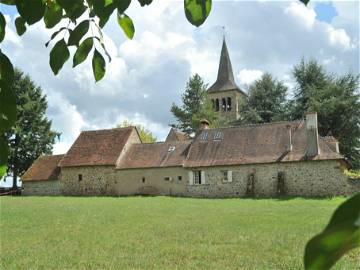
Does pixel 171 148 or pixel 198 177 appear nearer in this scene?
pixel 198 177

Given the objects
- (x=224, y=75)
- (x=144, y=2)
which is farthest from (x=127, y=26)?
(x=224, y=75)

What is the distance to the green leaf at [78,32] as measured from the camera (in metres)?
1.42

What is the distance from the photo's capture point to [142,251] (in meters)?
10.1

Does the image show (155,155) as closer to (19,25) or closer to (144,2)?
(19,25)

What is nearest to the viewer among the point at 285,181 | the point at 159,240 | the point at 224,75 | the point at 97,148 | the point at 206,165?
the point at 159,240

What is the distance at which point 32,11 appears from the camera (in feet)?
3.90

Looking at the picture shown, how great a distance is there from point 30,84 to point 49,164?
13.4m

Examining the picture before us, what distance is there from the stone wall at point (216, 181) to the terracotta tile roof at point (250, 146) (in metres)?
0.51

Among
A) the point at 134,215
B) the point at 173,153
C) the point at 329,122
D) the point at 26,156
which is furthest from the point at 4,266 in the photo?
the point at 26,156

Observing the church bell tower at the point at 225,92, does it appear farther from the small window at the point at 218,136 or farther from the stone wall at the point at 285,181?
the stone wall at the point at 285,181

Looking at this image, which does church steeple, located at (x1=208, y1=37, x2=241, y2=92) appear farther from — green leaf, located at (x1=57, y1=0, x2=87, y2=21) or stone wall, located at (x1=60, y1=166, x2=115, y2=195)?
green leaf, located at (x1=57, y1=0, x2=87, y2=21)

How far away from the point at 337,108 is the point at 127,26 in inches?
1675

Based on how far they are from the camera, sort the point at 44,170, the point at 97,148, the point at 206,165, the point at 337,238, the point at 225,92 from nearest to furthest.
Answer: the point at 337,238
the point at 206,165
the point at 97,148
the point at 44,170
the point at 225,92

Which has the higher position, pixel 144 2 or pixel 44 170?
pixel 44 170
